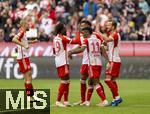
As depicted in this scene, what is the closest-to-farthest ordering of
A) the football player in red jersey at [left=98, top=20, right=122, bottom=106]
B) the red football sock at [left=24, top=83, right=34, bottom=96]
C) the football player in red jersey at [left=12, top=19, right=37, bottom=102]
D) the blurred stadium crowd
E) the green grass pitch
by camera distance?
1. the green grass pitch
2. the football player in red jersey at [left=98, top=20, right=122, bottom=106]
3. the football player in red jersey at [left=12, top=19, right=37, bottom=102]
4. the red football sock at [left=24, top=83, right=34, bottom=96]
5. the blurred stadium crowd

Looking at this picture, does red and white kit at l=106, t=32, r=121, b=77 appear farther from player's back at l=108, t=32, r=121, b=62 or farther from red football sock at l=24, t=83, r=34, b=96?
red football sock at l=24, t=83, r=34, b=96

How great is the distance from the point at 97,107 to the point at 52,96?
10.4 ft

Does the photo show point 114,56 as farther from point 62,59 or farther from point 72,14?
point 72,14

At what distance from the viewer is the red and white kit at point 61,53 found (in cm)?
1742

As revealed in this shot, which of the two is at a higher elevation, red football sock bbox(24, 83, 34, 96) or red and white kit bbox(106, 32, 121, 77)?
red and white kit bbox(106, 32, 121, 77)

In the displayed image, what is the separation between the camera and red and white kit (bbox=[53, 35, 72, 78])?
17.4 metres

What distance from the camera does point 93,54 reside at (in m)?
17.5

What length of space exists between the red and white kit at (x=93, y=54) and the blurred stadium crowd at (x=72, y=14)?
11637 millimetres

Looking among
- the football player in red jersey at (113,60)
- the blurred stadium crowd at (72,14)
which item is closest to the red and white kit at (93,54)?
the football player in red jersey at (113,60)

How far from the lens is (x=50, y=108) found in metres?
16.6

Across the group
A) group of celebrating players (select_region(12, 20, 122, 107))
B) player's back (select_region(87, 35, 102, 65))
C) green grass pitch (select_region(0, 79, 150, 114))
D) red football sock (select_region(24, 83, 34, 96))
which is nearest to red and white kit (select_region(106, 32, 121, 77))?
group of celebrating players (select_region(12, 20, 122, 107))

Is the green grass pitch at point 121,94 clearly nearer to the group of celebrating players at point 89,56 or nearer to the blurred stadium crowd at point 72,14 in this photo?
the group of celebrating players at point 89,56

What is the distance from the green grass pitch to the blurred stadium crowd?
3423mm

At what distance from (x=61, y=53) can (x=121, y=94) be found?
13.8 feet
